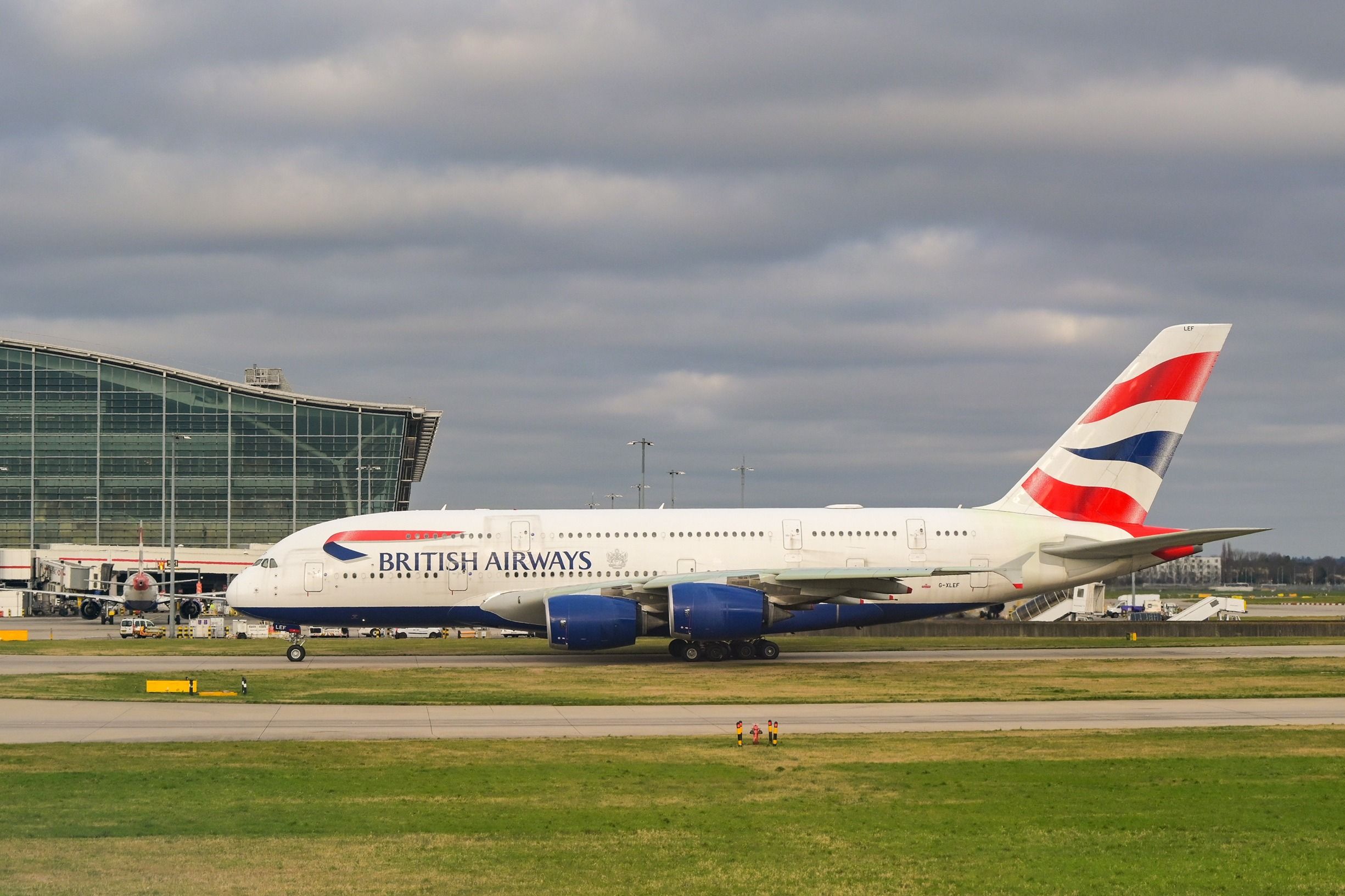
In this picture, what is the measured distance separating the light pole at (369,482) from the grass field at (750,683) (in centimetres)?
7387

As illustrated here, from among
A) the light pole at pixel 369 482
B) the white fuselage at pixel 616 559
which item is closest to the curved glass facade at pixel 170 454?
the light pole at pixel 369 482

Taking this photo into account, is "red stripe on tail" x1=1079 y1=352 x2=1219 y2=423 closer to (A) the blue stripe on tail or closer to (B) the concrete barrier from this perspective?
(A) the blue stripe on tail

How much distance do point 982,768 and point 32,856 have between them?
42.4 feet

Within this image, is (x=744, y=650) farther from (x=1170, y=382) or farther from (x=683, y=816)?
(x=683, y=816)

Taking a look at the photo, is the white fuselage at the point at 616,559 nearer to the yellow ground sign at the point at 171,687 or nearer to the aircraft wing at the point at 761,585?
the aircraft wing at the point at 761,585

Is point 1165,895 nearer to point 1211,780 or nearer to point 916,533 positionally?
point 1211,780

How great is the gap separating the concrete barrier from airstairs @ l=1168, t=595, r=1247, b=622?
70.9 feet

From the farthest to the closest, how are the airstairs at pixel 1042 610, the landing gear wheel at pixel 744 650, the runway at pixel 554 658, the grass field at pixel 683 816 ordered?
the airstairs at pixel 1042 610
the landing gear wheel at pixel 744 650
the runway at pixel 554 658
the grass field at pixel 683 816

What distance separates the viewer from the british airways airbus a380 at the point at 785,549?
42.8 meters

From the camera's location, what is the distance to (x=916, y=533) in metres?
43.7

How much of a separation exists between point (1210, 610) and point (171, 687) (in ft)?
223

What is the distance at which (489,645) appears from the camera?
169 feet

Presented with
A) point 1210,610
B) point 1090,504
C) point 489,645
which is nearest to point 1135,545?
point 1090,504

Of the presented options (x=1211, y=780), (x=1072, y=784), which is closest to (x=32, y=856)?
(x=1072, y=784)
